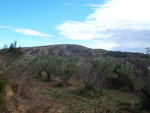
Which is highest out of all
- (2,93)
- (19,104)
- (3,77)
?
(3,77)

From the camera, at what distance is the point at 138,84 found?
13547mm

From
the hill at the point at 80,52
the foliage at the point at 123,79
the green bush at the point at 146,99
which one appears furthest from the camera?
the hill at the point at 80,52

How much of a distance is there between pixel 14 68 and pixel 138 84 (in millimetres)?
10764

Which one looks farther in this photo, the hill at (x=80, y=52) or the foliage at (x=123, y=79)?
the hill at (x=80, y=52)

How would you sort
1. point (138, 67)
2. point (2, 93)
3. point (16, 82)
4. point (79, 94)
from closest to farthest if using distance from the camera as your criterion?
point (2, 93)
point (16, 82)
point (79, 94)
point (138, 67)

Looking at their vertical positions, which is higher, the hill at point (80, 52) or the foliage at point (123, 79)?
the hill at point (80, 52)

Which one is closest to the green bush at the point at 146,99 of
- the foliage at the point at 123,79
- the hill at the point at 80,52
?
the foliage at the point at 123,79

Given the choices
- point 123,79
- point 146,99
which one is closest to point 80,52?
point 123,79

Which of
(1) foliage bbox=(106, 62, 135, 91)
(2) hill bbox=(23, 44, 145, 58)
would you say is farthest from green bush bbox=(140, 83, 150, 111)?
(2) hill bbox=(23, 44, 145, 58)

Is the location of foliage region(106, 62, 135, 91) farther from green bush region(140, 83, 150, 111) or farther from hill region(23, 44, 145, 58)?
hill region(23, 44, 145, 58)

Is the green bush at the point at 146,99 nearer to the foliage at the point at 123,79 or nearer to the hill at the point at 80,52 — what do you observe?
the foliage at the point at 123,79

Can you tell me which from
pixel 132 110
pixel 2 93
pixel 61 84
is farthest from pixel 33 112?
pixel 61 84

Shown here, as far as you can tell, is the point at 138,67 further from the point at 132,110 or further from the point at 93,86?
the point at 132,110

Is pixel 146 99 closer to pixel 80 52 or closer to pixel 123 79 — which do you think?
pixel 123 79
